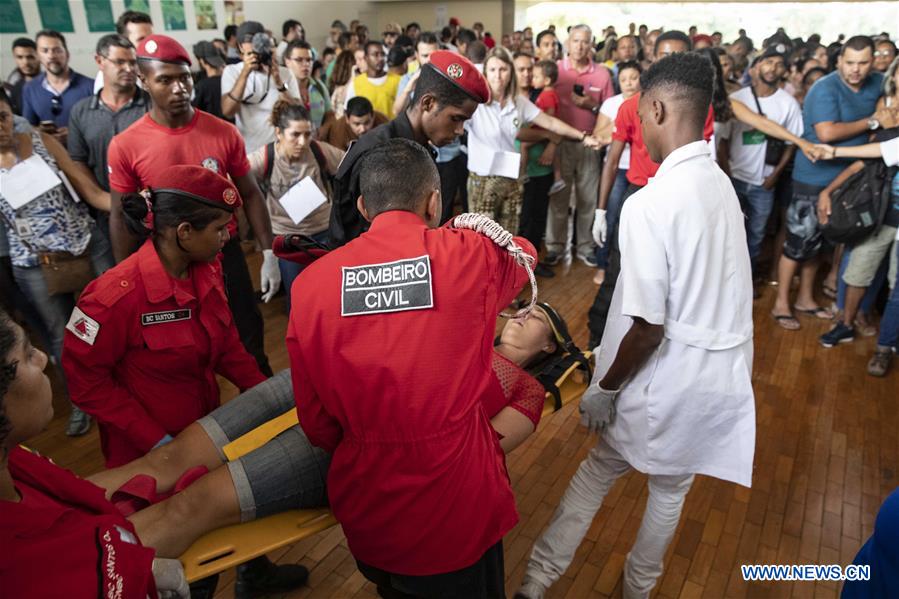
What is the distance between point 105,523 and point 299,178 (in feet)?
7.65

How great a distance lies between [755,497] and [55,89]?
14.9 ft

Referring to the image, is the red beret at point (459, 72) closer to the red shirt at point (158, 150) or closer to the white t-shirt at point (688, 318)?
the white t-shirt at point (688, 318)

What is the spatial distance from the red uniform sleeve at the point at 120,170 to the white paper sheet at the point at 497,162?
2.23 meters

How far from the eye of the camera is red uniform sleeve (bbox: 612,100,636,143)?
316 cm

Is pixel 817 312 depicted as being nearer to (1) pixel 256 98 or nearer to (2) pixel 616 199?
(2) pixel 616 199

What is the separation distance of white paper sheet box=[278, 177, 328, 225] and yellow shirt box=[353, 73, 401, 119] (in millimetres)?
2090

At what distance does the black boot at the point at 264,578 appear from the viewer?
6.15ft

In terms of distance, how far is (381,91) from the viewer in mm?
4797

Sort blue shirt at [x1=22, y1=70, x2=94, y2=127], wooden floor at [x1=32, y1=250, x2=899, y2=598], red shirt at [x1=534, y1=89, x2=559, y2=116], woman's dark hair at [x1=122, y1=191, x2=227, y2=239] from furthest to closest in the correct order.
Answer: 1. red shirt at [x1=534, y1=89, x2=559, y2=116]
2. blue shirt at [x1=22, y1=70, x2=94, y2=127]
3. wooden floor at [x1=32, y1=250, x2=899, y2=598]
4. woman's dark hair at [x1=122, y1=191, x2=227, y2=239]

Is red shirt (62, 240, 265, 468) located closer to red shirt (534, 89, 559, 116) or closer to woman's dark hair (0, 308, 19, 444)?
woman's dark hair (0, 308, 19, 444)

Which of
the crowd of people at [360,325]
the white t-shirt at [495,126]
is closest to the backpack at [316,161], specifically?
the crowd of people at [360,325]

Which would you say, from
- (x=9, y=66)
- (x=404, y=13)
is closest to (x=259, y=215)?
(x=9, y=66)

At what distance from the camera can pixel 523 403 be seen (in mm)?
1787

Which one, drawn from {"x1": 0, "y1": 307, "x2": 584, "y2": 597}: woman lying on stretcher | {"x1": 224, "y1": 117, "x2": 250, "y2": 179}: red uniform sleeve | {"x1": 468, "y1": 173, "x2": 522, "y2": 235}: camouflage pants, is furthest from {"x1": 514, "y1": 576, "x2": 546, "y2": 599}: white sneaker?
{"x1": 468, "y1": 173, "x2": 522, "y2": 235}: camouflage pants
